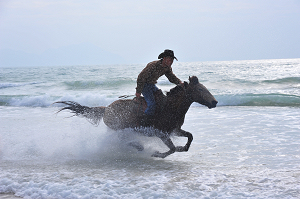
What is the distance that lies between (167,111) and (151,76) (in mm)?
642

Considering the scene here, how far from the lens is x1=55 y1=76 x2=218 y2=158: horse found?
472cm

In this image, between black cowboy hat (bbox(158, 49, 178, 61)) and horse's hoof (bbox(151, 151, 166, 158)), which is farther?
horse's hoof (bbox(151, 151, 166, 158))

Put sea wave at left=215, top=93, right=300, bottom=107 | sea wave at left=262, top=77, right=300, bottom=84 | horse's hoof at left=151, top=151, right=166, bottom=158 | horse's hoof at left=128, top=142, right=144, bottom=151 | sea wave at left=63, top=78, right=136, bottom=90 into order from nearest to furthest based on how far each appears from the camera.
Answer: horse's hoof at left=151, top=151, right=166, bottom=158 < horse's hoof at left=128, top=142, right=144, bottom=151 < sea wave at left=215, top=93, right=300, bottom=107 < sea wave at left=262, top=77, right=300, bottom=84 < sea wave at left=63, top=78, right=136, bottom=90

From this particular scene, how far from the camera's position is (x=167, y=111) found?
15.9ft

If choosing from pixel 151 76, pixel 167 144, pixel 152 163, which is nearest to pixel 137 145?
pixel 152 163

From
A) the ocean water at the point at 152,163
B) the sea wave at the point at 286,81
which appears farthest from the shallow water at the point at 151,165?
the sea wave at the point at 286,81

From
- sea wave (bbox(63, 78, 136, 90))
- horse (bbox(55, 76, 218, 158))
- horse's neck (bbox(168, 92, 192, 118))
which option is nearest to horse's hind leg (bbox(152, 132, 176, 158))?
horse (bbox(55, 76, 218, 158))

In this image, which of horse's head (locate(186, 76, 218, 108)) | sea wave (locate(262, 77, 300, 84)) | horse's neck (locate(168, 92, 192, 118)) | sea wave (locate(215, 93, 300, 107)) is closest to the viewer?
horse's head (locate(186, 76, 218, 108))

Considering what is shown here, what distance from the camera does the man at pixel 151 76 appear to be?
4.71m

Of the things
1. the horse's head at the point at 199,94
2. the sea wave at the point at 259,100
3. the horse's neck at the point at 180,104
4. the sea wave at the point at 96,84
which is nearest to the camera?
the horse's head at the point at 199,94

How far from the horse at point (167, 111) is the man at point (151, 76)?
11 cm

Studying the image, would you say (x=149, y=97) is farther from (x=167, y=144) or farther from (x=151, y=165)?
(x=151, y=165)

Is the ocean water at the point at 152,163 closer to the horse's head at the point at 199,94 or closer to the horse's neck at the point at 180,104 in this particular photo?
the horse's neck at the point at 180,104

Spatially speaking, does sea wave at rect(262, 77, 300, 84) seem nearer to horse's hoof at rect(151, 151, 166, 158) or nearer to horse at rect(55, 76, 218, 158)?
horse at rect(55, 76, 218, 158)
